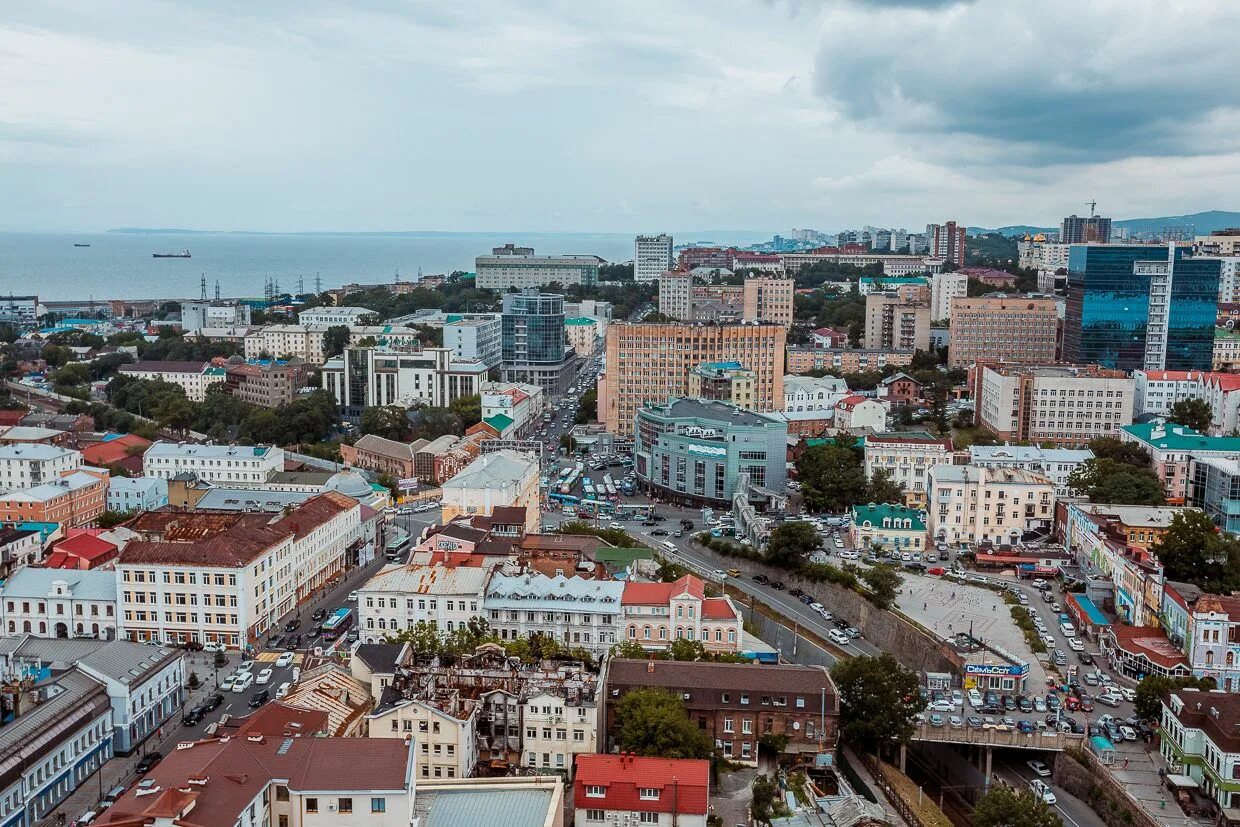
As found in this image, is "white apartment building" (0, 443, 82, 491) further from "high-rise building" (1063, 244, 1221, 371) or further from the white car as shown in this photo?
"high-rise building" (1063, 244, 1221, 371)

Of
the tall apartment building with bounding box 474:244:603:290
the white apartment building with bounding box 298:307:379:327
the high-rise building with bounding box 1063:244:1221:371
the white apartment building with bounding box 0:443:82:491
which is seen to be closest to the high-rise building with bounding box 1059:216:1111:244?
the tall apartment building with bounding box 474:244:603:290

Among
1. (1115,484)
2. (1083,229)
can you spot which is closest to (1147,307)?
(1115,484)

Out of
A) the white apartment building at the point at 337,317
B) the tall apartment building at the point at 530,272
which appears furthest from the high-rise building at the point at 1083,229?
the white apartment building at the point at 337,317

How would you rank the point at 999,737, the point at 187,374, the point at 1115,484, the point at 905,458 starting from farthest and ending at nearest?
the point at 187,374 → the point at 905,458 → the point at 1115,484 → the point at 999,737

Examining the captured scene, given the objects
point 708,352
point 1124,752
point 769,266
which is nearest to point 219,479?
point 708,352

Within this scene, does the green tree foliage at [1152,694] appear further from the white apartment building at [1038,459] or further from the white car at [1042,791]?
the white apartment building at [1038,459]

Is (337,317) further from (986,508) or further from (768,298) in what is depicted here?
(986,508)

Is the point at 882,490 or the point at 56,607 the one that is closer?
the point at 56,607

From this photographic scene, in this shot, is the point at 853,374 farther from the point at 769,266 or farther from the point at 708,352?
the point at 769,266
